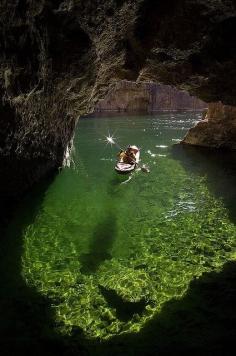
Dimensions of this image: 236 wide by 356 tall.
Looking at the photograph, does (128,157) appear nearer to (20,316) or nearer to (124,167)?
(124,167)

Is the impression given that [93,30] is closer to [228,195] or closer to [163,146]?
[228,195]

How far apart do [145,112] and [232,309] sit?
158 feet

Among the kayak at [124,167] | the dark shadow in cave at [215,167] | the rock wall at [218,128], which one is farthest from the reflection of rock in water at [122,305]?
the rock wall at [218,128]

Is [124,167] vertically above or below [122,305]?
above

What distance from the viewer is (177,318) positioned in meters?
5.68

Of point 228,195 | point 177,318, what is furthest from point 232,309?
point 228,195

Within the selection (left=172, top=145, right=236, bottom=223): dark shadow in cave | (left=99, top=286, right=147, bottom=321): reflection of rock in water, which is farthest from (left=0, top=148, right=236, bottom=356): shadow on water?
(left=172, top=145, right=236, bottom=223): dark shadow in cave

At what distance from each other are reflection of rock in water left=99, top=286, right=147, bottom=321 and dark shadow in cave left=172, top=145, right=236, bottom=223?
16.3 ft

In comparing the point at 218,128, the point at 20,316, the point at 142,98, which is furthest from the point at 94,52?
the point at 142,98

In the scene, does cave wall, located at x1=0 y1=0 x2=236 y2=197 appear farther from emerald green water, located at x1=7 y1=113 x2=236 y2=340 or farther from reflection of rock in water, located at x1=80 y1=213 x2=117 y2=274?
reflection of rock in water, located at x1=80 y1=213 x2=117 y2=274

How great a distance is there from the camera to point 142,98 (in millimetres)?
52625

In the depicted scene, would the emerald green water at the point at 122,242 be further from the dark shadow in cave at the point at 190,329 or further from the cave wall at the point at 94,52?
the cave wall at the point at 94,52

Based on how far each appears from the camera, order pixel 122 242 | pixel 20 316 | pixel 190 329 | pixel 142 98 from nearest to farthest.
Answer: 1. pixel 190 329
2. pixel 20 316
3. pixel 122 242
4. pixel 142 98

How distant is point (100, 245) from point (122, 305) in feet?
7.89
